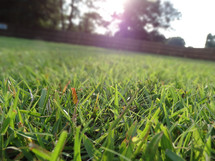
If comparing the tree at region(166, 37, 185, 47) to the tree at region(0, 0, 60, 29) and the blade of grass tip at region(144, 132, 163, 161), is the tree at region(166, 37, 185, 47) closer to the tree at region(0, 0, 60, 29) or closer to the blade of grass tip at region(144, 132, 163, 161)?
the blade of grass tip at region(144, 132, 163, 161)

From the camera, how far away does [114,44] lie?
13180mm

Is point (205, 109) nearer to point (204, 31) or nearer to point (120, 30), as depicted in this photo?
point (204, 31)

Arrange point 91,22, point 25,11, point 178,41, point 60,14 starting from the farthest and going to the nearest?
point 91,22
point 60,14
point 25,11
point 178,41

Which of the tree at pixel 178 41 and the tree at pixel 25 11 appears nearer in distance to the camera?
the tree at pixel 178 41

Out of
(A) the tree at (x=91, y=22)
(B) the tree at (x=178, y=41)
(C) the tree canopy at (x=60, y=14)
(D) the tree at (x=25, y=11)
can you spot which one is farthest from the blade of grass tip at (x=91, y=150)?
(A) the tree at (x=91, y=22)

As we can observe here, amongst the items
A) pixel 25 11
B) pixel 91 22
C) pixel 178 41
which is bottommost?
pixel 178 41

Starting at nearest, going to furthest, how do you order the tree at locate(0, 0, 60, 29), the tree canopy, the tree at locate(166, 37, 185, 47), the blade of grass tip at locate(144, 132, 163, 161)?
the blade of grass tip at locate(144, 132, 163, 161)
the tree at locate(166, 37, 185, 47)
the tree canopy
the tree at locate(0, 0, 60, 29)

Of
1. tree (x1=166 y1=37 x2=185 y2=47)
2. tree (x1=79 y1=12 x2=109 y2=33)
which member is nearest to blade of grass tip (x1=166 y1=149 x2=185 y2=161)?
tree (x1=166 y1=37 x2=185 y2=47)

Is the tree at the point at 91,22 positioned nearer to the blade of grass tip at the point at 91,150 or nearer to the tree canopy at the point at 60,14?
the tree canopy at the point at 60,14

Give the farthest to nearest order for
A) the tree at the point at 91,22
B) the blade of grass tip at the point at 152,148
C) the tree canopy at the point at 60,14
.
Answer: the tree at the point at 91,22 < the tree canopy at the point at 60,14 < the blade of grass tip at the point at 152,148

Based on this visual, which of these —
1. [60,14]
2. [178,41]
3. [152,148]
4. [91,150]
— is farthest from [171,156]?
[60,14]

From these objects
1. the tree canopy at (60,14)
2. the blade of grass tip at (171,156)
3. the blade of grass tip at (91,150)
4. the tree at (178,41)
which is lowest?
the blade of grass tip at (91,150)

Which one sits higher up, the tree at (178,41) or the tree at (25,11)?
the tree at (25,11)

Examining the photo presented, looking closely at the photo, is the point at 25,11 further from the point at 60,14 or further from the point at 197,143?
the point at 197,143
